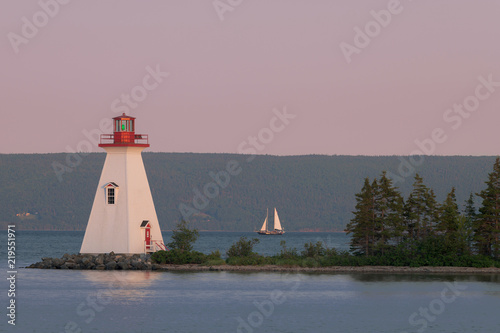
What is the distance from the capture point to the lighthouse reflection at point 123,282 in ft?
155

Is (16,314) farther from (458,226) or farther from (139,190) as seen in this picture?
(458,226)

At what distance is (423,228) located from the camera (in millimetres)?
57781

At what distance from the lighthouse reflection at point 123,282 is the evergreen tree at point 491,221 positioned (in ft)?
68.1

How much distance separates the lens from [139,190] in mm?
A: 57094

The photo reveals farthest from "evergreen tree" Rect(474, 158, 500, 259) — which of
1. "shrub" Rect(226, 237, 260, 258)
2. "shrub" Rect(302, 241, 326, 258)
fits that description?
"shrub" Rect(226, 237, 260, 258)

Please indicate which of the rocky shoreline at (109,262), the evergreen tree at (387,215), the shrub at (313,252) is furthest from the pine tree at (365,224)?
the rocky shoreline at (109,262)

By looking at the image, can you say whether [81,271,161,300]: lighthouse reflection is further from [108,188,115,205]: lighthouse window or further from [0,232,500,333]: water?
[108,188,115,205]: lighthouse window

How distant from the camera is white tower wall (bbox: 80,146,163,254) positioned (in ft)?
185

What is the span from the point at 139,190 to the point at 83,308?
51.3ft

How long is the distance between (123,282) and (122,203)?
6464 millimetres

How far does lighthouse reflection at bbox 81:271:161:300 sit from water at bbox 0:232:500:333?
59 millimetres

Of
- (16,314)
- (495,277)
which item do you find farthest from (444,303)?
(16,314)

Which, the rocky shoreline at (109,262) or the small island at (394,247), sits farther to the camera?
the small island at (394,247)

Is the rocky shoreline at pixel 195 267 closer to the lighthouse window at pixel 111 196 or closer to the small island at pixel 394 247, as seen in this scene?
the small island at pixel 394 247
